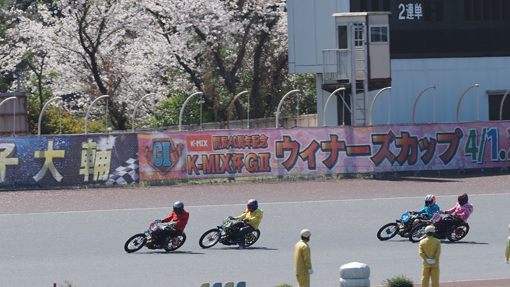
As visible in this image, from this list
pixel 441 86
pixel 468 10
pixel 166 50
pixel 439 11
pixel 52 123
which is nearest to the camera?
pixel 439 11

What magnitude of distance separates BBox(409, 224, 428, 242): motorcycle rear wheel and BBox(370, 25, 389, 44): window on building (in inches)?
703

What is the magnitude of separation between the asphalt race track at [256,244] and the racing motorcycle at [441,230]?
0.90 feet

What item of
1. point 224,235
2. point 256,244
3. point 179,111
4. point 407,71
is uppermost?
point 407,71

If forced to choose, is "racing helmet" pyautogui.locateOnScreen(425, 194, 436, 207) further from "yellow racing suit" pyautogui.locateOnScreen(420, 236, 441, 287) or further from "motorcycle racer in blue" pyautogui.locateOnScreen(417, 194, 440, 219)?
"yellow racing suit" pyautogui.locateOnScreen(420, 236, 441, 287)

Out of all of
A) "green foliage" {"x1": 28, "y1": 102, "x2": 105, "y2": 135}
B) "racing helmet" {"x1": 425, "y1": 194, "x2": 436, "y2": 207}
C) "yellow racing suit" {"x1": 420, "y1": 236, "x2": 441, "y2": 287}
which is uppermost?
"green foliage" {"x1": 28, "y1": 102, "x2": 105, "y2": 135}

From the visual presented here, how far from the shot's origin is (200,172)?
28.8 metres

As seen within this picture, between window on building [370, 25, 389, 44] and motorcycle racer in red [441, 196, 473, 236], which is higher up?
window on building [370, 25, 389, 44]

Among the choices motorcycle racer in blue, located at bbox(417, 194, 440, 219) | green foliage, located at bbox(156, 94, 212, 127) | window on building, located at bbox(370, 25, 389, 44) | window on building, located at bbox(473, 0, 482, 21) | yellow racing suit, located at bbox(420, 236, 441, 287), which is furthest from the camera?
green foliage, located at bbox(156, 94, 212, 127)

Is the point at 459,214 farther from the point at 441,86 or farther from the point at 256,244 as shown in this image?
the point at 441,86

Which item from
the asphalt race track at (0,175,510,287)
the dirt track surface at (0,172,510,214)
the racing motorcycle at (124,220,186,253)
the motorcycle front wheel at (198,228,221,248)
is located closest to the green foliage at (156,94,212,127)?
the dirt track surface at (0,172,510,214)

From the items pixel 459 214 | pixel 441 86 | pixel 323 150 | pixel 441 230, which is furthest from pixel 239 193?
pixel 441 86

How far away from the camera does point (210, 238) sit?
16.6 meters

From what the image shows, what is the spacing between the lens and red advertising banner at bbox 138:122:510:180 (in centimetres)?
2866

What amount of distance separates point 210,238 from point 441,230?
5639 mm
